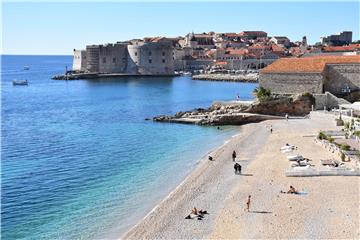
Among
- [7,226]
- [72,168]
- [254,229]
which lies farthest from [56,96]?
[254,229]

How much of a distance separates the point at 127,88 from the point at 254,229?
64025 millimetres

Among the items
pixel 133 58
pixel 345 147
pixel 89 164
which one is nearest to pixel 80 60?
pixel 133 58

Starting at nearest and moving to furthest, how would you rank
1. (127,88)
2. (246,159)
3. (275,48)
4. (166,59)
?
(246,159) < (127,88) < (166,59) < (275,48)

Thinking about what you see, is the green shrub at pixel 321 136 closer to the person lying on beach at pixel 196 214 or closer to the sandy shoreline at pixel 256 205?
the sandy shoreline at pixel 256 205

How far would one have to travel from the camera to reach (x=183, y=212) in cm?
1753

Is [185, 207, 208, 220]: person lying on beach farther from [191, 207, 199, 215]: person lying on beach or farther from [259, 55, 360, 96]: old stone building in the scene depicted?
[259, 55, 360, 96]: old stone building

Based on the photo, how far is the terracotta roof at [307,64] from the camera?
39.4m

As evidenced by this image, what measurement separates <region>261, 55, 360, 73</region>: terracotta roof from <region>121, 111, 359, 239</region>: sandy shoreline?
15944 mm

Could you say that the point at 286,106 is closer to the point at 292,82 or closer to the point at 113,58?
the point at 292,82

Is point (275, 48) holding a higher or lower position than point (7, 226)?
higher

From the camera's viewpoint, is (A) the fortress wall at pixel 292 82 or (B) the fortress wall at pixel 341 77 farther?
(A) the fortress wall at pixel 292 82

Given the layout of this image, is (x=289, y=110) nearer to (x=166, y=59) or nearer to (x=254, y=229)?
(x=254, y=229)

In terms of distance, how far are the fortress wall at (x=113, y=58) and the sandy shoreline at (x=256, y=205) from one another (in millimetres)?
78873

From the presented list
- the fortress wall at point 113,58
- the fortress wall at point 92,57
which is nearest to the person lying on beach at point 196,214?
the fortress wall at point 113,58
